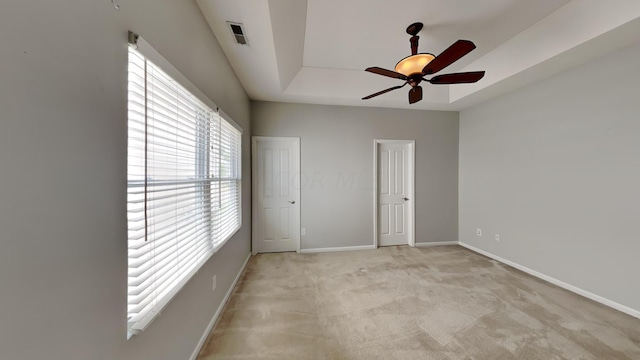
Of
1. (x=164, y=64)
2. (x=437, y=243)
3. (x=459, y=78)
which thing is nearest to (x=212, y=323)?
(x=164, y=64)

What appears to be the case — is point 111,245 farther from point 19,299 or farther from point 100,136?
point 100,136

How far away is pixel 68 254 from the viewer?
2.22ft

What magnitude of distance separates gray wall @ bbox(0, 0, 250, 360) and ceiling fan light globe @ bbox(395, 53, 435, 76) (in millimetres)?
2012

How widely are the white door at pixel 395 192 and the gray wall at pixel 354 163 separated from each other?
159mm

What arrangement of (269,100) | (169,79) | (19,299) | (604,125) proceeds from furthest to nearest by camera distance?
(269,100) → (604,125) → (169,79) → (19,299)

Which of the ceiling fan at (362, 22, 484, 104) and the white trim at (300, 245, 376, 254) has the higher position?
the ceiling fan at (362, 22, 484, 104)

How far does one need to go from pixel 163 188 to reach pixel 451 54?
2199 mm

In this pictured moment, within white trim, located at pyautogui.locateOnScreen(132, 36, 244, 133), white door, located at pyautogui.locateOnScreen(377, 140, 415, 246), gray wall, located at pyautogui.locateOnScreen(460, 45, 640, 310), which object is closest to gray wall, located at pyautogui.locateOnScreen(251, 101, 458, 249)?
white door, located at pyautogui.locateOnScreen(377, 140, 415, 246)

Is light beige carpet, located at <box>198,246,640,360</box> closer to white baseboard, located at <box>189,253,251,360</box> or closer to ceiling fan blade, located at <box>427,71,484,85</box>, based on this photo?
white baseboard, located at <box>189,253,251,360</box>

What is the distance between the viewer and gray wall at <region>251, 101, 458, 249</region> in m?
3.64

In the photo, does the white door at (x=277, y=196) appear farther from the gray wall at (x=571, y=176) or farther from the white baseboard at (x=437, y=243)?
the gray wall at (x=571, y=176)

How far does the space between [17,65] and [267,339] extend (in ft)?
6.70

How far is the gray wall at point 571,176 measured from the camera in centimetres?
212

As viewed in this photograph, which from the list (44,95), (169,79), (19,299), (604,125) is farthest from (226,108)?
(604,125)
